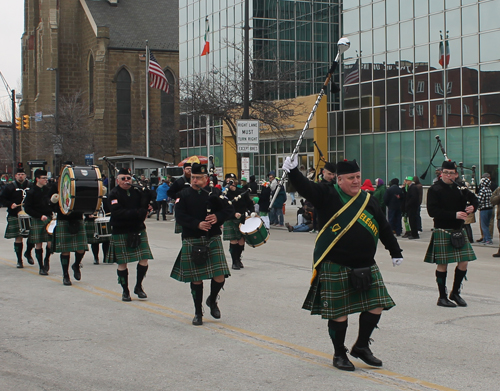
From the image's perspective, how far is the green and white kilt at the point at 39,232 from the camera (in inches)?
464

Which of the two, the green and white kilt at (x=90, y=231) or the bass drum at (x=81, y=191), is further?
the green and white kilt at (x=90, y=231)

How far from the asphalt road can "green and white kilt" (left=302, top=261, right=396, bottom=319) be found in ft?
1.76

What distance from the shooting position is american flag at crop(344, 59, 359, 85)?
34250 mm

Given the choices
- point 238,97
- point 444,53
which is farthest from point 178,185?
point 444,53

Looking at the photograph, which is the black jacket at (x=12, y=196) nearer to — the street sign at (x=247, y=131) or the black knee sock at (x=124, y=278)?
the black knee sock at (x=124, y=278)

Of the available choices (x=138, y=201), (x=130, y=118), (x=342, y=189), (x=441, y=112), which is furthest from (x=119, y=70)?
(x=342, y=189)

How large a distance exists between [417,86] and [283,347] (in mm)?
26428

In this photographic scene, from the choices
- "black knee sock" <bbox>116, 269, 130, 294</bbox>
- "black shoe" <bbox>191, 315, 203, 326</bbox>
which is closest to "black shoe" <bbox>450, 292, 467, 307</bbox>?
"black shoe" <bbox>191, 315, 203, 326</bbox>

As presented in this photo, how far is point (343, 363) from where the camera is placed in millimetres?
5516

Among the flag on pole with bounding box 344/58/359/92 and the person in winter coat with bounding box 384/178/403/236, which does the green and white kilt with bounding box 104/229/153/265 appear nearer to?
the person in winter coat with bounding box 384/178/403/236

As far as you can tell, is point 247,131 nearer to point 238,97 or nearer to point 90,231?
point 90,231

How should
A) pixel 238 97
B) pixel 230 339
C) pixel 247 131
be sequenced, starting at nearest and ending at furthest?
pixel 230 339 → pixel 247 131 → pixel 238 97

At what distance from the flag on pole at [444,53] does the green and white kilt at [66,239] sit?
2295 cm

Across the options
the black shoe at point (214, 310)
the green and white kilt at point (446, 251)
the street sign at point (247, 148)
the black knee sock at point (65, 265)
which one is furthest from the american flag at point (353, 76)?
the black shoe at point (214, 310)
